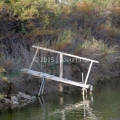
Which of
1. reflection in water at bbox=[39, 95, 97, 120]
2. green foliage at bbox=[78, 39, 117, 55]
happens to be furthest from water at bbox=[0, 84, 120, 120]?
green foliage at bbox=[78, 39, 117, 55]

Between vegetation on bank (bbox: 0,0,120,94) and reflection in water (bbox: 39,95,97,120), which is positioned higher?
vegetation on bank (bbox: 0,0,120,94)

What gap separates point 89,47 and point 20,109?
25.9 ft

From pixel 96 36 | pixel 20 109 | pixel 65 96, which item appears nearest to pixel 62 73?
pixel 65 96

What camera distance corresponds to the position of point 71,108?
701 inches

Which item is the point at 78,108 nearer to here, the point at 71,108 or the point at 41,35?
the point at 71,108

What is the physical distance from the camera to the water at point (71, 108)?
16078 mm

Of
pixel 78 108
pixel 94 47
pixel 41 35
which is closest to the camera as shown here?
pixel 78 108

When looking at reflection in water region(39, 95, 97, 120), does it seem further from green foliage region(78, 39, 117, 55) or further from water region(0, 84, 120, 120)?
green foliage region(78, 39, 117, 55)

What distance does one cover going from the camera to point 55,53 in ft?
76.2

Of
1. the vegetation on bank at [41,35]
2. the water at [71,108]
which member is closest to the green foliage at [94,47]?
the vegetation on bank at [41,35]

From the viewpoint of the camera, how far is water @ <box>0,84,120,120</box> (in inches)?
633

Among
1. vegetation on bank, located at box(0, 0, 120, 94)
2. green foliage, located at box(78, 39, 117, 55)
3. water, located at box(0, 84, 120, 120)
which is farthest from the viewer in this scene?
green foliage, located at box(78, 39, 117, 55)

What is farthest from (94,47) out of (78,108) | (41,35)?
(78,108)

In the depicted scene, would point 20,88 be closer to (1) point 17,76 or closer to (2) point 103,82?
(1) point 17,76
